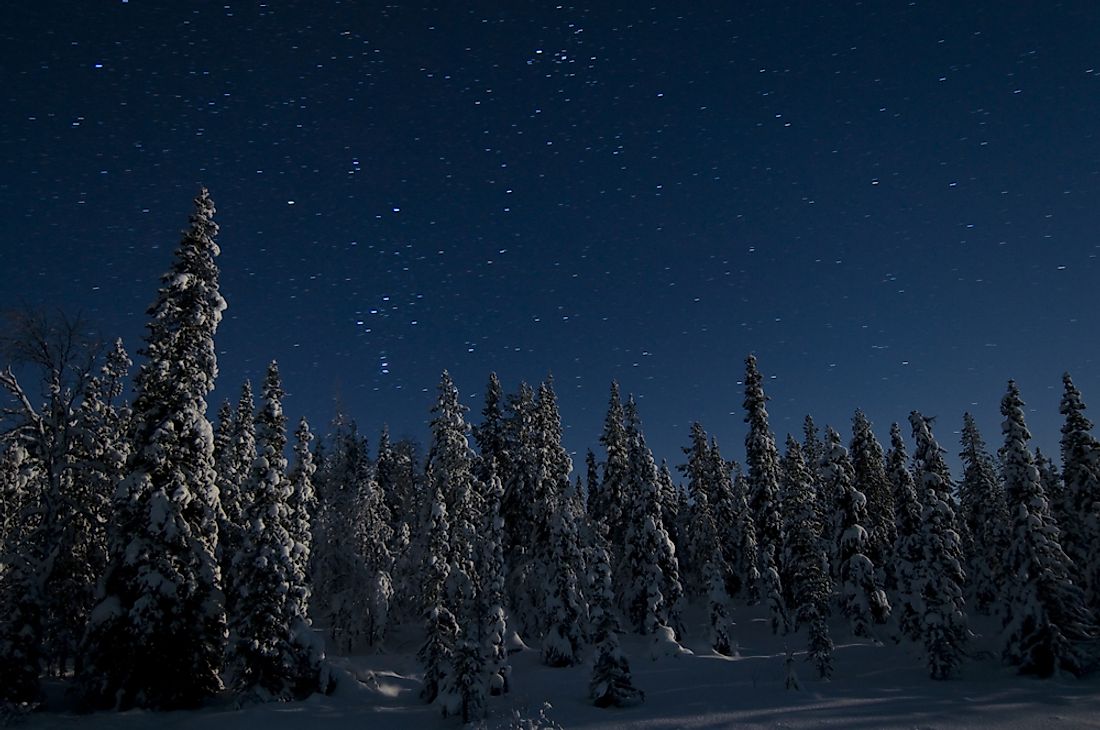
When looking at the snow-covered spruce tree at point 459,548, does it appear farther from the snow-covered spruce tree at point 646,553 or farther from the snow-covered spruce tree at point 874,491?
the snow-covered spruce tree at point 874,491

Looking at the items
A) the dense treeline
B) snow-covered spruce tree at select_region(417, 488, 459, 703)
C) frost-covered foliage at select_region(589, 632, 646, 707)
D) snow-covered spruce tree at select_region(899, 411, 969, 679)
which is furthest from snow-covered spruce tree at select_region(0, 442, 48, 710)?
snow-covered spruce tree at select_region(899, 411, 969, 679)

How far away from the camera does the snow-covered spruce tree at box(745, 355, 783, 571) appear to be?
4459 cm

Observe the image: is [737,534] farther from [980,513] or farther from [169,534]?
[169,534]

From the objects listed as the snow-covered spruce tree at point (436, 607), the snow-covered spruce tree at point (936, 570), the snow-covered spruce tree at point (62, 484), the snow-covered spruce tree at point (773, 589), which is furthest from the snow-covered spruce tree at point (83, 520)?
the snow-covered spruce tree at point (773, 589)

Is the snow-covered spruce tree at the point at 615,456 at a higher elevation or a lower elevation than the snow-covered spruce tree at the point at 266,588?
higher

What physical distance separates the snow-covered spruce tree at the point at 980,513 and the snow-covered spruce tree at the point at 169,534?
53061mm

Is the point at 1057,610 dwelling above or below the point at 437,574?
below


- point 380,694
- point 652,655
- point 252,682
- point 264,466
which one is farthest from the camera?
point 652,655

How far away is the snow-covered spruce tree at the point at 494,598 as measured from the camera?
30.4 metres

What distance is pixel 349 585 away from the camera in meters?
39.2

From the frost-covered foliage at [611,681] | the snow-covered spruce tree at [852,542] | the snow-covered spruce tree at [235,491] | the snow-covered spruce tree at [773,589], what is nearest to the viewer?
the frost-covered foliage at [611,681]

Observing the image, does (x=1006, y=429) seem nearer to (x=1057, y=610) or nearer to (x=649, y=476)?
(x=1057, y=610)

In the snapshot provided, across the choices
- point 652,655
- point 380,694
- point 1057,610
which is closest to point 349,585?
point 380,694

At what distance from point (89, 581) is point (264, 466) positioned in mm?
9160
